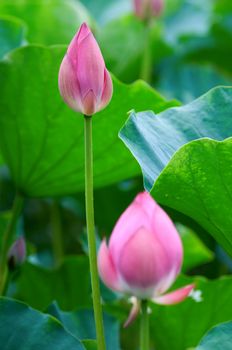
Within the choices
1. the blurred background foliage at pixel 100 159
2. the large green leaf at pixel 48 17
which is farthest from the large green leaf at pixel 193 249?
the large green leaf at pixel 48 17

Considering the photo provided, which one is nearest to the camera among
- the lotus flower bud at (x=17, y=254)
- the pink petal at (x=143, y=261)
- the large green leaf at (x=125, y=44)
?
the pink petal at (x=143, y=261)

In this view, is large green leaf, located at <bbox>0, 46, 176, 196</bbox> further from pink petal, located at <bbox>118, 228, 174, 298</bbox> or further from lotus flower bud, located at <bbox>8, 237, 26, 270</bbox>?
pink petal, located at <bbox>118, 228, 174, 298</bbox>

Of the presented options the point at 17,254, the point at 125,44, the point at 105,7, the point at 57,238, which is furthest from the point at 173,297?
the point at 105,7

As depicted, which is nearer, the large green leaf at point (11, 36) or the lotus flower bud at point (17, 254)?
the lotus flower bud at point (17, 254)

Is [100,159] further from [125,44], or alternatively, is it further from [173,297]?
[125,44]

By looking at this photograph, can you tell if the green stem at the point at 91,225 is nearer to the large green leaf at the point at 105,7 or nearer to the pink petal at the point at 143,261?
the pink petal at the point at 143,261

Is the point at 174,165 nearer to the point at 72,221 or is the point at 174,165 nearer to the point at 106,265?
the point at 106,265

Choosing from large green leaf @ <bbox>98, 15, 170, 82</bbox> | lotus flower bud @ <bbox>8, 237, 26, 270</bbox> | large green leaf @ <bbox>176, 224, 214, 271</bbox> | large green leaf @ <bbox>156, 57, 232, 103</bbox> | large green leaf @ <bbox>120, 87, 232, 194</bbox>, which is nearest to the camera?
large green leaf @ <bbox>120, 87, 232, 194</bbox>

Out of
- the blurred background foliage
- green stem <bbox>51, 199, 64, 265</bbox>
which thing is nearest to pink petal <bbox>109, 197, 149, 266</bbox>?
the blurred background foliage
